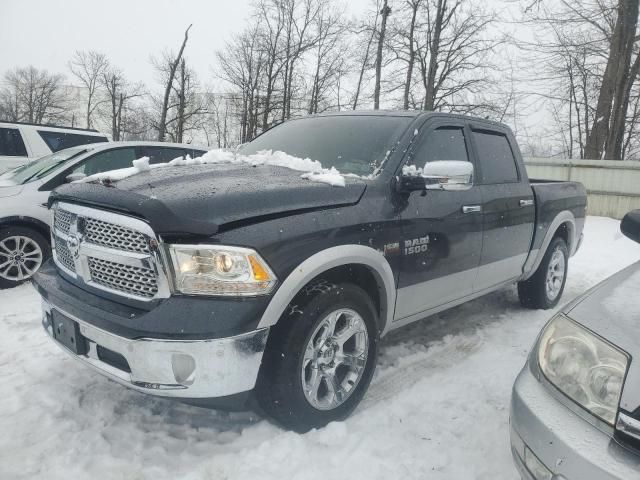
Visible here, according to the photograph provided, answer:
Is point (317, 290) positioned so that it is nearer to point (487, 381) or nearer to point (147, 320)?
point (147, 320)

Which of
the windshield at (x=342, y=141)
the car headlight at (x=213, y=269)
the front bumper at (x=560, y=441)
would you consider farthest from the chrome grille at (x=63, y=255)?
the front bumper at (x=560, y=441)

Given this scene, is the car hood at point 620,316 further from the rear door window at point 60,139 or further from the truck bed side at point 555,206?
the rear door window at point 60,139

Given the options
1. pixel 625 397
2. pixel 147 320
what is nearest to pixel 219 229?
pixel 147 320

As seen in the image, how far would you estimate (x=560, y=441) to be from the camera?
1.48 m

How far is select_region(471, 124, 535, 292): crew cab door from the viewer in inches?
143

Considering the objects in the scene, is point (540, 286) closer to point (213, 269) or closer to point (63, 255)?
point (213, 269)

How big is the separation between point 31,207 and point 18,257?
57 cm

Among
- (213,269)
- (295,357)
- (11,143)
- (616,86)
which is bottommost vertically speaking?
(295,357)

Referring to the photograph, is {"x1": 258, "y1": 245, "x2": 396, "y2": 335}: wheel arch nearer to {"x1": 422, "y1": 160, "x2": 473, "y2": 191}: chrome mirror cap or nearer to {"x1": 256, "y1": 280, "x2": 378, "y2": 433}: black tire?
{"x1": 256, "y1": 280, "x2": 378, "y2": 433}: black tire

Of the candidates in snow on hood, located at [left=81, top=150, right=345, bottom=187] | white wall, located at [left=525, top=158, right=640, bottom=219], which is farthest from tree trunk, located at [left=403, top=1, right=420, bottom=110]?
snow on hood, located at [left=81, top=150, right=345, bottom=187]

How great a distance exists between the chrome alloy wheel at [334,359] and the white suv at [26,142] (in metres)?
7.22

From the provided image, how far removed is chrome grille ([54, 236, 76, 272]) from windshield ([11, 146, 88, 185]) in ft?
10.2

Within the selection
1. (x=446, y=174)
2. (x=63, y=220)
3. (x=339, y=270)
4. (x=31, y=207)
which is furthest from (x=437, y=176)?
(x=31, y=207)

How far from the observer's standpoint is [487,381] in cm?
318
